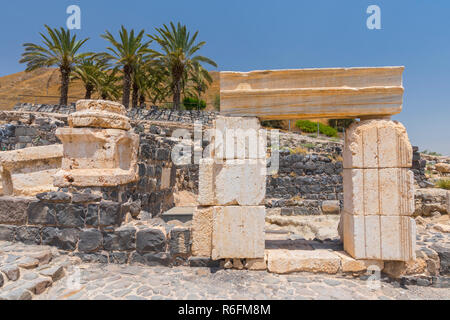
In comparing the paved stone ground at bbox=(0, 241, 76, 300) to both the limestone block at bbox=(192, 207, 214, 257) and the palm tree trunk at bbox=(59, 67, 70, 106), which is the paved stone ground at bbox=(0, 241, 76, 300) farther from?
the palm tree trunk at bbox=(59, 67, 70, 106)

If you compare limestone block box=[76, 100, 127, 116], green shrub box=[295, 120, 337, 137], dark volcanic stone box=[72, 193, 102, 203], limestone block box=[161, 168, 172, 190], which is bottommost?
dark volcanic stone box=[72, 193, 102, 203]

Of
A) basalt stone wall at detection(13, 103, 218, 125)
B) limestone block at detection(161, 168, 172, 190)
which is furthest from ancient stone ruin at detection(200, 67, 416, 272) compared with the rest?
basalt stone wall at detection(13, 103, 218, 125)

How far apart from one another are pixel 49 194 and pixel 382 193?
4376mm

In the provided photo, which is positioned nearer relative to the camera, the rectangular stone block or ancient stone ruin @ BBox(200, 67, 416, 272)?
ancient stone ruin @ BBox(200, 67, 416, 272)

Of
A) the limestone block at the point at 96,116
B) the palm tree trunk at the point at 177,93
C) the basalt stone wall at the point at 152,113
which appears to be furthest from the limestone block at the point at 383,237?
the palm tree trunk at the point at 177,93

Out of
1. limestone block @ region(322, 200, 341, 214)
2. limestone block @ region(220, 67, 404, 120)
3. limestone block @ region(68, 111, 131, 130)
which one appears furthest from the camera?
limestone block @ region(322, 200, 341, 214)

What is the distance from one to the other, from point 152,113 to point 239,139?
16828mm

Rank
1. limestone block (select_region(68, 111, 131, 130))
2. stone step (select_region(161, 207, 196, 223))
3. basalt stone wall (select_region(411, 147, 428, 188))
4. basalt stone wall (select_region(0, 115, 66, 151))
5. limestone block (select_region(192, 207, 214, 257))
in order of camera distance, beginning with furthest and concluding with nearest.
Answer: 1. basalt stone wall (select_region(411, 147, 428, 188))
2. basalt stone wall (select_region(0, 115, 66, 151))
3. stone step (select_region(161, 207, 196, 223))
4. limestone block (select_region(68, 111, 131, 130))
5. limestone block (select_region(192, 207, 214, 257))

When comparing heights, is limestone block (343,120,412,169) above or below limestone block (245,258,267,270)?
above

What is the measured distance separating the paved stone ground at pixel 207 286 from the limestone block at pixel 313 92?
6.88ft

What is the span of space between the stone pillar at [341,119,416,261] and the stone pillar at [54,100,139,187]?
324cm

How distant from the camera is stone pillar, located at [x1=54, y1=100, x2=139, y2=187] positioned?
3.40m

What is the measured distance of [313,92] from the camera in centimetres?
321

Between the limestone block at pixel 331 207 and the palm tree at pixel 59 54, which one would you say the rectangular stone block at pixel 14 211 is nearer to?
the limestone block at pixel 331 207
